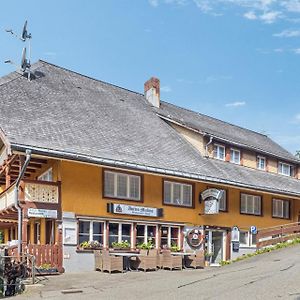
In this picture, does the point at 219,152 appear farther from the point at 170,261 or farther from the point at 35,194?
the point at 35,194

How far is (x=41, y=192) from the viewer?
19109mm

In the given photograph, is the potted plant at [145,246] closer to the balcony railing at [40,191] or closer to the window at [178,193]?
the window at [178,193]

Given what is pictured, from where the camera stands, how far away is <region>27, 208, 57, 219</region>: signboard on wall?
60.7 feet

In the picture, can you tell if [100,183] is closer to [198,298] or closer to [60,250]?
[60,250]

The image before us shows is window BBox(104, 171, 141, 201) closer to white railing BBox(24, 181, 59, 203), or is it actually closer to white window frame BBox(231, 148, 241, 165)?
white railing BBox(24, 181, 59, 203)

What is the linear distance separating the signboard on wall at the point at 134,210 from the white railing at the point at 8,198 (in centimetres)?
406

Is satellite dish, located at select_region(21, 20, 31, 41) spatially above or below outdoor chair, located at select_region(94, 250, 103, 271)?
above

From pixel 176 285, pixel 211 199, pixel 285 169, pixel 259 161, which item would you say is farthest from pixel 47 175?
pixel 285 169

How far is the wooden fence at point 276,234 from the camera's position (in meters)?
27.7

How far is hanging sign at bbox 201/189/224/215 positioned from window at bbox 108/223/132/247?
4.67 meters

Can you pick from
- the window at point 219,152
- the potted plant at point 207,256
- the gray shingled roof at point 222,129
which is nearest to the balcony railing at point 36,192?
the potted plant at point 207,256

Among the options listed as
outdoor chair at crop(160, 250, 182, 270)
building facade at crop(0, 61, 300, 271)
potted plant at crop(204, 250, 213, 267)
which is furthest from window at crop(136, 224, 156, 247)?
potted plant at crop(204, 250, 213, 267)

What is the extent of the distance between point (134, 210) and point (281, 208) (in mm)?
12765

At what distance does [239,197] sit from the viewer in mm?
27484
